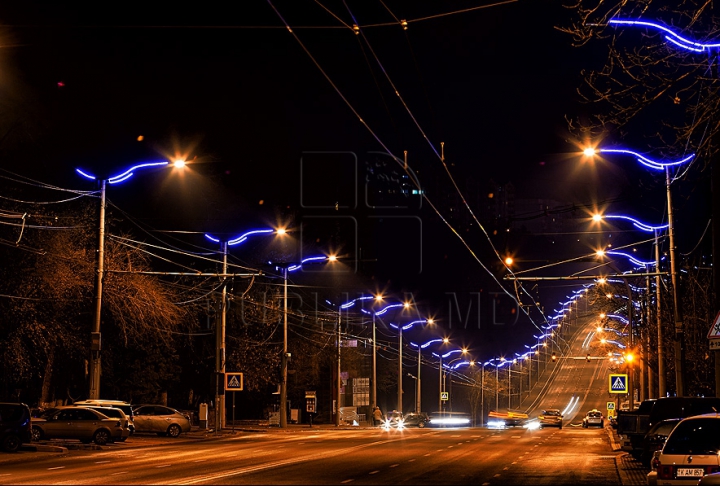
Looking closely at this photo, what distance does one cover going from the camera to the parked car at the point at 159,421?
4394 cm

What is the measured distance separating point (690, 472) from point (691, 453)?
0.33m

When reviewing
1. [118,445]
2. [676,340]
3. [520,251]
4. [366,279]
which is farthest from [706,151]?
[520,251]

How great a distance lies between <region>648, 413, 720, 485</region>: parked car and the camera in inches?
625

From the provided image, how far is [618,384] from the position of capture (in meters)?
47.1

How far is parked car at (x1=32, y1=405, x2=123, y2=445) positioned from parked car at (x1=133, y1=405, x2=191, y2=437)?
7741mm

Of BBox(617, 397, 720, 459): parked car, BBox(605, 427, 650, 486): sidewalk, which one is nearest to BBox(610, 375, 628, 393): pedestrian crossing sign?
BBox(605, 427, 650, 486): sidewalk

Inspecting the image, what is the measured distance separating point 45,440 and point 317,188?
55565mm

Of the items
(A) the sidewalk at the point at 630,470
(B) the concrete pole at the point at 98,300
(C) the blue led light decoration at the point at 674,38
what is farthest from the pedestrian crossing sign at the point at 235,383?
(C) the blue led light decoration at the point at 674,38

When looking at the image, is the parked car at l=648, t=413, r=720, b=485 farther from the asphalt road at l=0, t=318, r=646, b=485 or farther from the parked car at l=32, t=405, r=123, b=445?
the parked car at l=32, t=405, r=123, b=445

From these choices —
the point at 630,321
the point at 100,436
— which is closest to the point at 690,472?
the point at 100,436

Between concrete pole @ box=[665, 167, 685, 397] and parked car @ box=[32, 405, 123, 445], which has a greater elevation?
concrete pole @ box=[665, 167, 685, 397]

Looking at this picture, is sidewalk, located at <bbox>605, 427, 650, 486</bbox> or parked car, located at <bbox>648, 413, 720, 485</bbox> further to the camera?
sidewalk, located at <bbox>605, 427, 650, 486</bbox>

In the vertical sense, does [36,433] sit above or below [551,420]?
above

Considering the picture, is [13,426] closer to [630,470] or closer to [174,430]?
[174,430]
